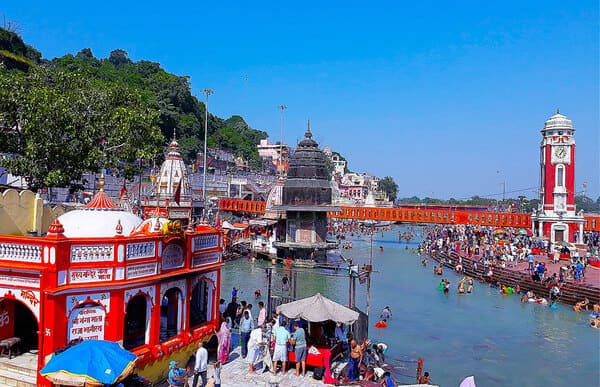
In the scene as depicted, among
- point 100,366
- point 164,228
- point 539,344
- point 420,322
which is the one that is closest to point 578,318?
point 539,344

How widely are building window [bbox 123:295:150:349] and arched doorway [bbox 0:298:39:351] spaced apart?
7.02ft

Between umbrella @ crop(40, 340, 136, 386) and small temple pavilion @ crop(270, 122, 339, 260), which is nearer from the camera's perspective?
umbrella @ crop(40, 340, 136, 386)

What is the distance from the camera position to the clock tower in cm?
4897

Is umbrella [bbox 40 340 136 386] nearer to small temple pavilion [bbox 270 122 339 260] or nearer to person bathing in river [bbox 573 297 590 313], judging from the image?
person bathing in river [bbox 573 297 590 313]

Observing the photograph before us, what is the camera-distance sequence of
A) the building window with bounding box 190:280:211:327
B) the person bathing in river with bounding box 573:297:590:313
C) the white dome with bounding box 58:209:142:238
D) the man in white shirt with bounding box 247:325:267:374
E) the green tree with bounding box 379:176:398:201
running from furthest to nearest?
1. the green tree with bounding box 379:176:398:201
2. the person bathing in river with bounding box 573:297:590:313
3. the building window with bounding box 190:280:211:327
4. the man in white shirt with bounding box 247:325:267:374
5. the white dome with bounding box 58:209:142:238

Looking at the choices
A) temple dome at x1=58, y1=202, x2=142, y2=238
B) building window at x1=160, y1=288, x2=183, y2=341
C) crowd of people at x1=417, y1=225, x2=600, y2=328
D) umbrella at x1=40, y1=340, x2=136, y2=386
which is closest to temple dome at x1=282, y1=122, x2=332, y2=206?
crowd of people at x1=417, y1=225, x2=600, y2=328

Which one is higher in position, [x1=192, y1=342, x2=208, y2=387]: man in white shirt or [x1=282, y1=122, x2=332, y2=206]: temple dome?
[x1=282, y1=122, x2=332, y2=206]: temple dome

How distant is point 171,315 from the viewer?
13977 mm

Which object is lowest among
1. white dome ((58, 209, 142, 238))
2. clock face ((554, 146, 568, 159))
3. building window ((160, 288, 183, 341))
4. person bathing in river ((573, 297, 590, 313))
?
person bathing in river ((573, 297, 590, 313))

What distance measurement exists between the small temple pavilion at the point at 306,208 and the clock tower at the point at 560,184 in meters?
25.1

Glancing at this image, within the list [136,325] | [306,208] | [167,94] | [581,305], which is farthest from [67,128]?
[167,94]

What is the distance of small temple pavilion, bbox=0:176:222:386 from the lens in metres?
9.86

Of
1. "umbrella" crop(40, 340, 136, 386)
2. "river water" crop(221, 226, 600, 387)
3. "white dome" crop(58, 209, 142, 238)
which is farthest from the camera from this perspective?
"river water" crop(221, 226, 600, 387)

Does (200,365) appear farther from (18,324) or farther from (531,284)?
(531,284)
